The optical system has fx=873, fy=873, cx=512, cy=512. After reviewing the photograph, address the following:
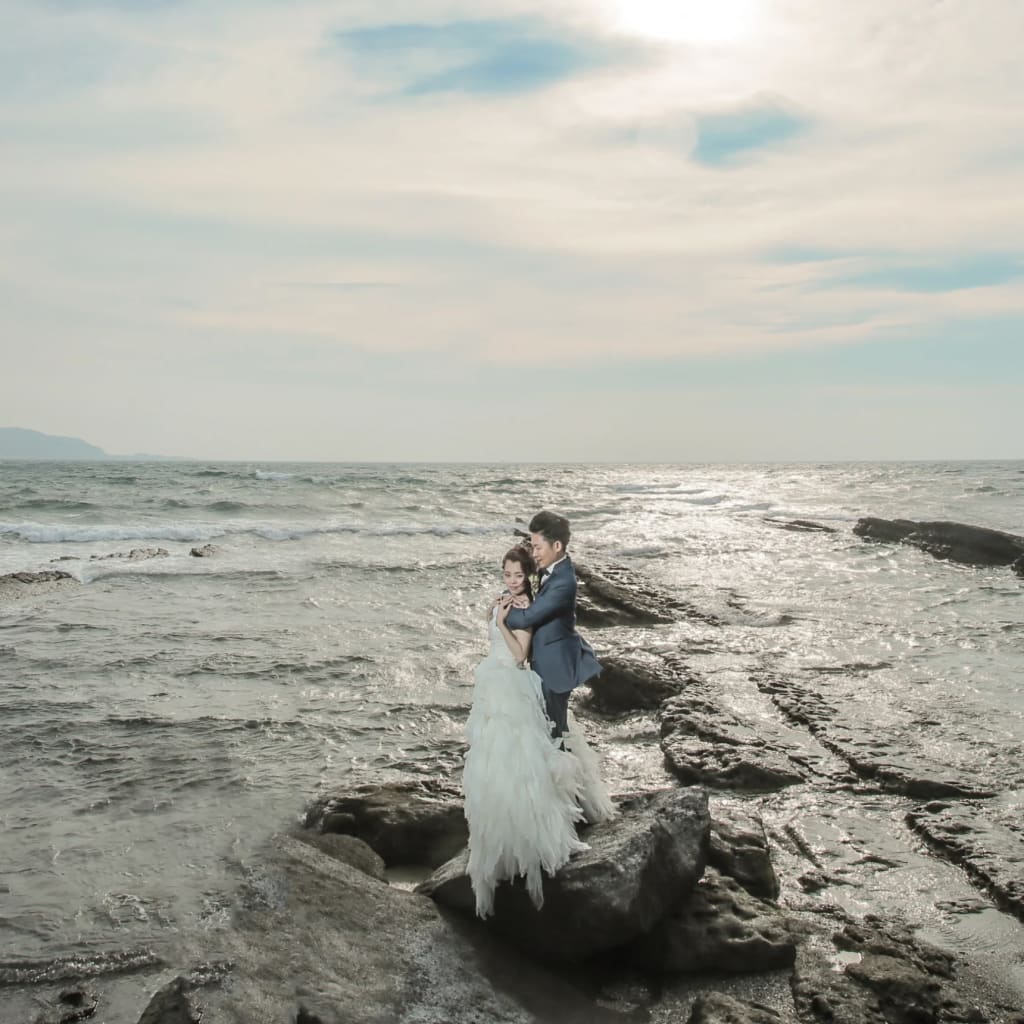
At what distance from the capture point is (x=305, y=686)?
10938 mm

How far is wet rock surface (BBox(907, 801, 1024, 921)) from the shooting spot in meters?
5.53

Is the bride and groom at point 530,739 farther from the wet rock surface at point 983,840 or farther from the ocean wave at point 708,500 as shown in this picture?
the ocean wave at point 708,500

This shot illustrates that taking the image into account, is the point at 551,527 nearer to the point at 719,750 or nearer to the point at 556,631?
the point at 556,631

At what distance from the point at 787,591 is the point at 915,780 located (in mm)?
9774

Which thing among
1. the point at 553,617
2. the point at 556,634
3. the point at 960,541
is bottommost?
the point at 960,541

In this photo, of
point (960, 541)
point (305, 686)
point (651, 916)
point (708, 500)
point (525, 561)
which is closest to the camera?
point (651, 916)

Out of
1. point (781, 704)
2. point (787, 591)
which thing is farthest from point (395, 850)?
point (787, 591)

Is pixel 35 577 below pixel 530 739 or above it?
below

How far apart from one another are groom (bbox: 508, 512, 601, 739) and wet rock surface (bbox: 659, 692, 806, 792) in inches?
116

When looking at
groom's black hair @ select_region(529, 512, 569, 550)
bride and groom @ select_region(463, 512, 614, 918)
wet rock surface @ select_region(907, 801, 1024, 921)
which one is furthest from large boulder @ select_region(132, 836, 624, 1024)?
wet rock surface @ select_region(907, 801, 1024, 921)

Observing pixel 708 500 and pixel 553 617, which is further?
pixel 708 500

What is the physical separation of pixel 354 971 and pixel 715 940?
1.94 meters

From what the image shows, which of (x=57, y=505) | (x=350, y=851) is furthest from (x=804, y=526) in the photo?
(x=57, y=505)

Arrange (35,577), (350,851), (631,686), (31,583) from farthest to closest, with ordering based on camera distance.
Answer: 1. (35,577)
2. (31,583)
3. (631,686)
4. (350,851)
